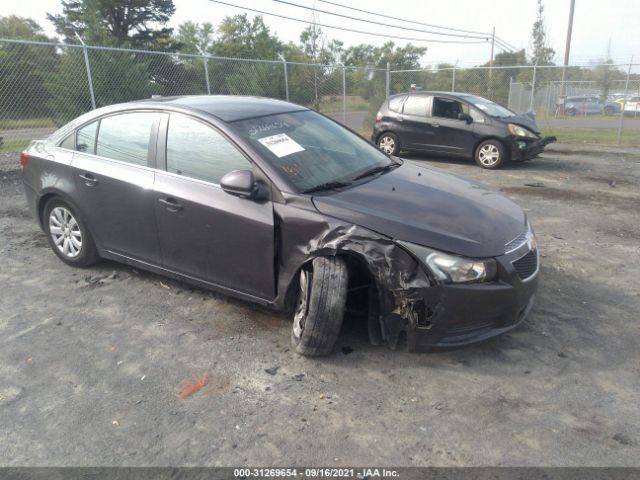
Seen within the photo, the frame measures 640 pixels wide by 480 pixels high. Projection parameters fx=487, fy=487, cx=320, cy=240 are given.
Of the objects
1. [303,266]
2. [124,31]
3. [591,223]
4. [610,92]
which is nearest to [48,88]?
[303,266]

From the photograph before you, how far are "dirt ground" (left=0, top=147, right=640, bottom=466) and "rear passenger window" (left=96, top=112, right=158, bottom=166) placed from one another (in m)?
1.17

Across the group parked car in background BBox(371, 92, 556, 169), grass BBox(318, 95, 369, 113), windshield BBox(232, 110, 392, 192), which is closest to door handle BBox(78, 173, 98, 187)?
windshield BBox(232, 110, 392, 192)

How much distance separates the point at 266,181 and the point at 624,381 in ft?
8.45

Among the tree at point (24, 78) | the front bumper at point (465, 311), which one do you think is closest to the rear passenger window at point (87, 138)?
the front bumper at point (465, 311)

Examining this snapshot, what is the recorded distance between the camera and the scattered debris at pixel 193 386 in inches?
115

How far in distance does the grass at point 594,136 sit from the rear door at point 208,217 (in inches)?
549

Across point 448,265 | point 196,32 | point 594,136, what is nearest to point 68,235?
point 448,265

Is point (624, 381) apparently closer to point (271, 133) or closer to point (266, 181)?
point (266, 181)

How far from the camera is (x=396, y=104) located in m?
11.3

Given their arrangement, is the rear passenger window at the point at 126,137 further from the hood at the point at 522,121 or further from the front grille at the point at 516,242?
the hood at the point at 522,121

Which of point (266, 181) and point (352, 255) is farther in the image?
point (266, 181)

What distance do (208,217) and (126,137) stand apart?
4.15 ft

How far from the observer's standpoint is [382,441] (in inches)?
98.1

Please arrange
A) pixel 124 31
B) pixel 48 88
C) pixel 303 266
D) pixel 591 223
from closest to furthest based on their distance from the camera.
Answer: pixel 303 266, pixel 591 223, pixel 48 88, pixel 124 31
